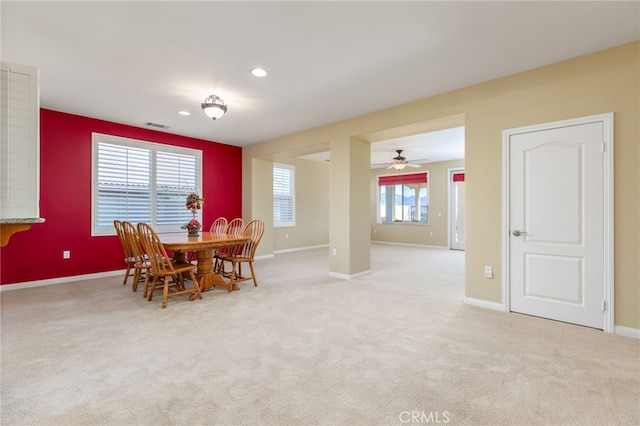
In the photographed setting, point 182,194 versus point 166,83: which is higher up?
point 166,83

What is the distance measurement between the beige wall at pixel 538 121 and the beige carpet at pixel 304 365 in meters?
0.52

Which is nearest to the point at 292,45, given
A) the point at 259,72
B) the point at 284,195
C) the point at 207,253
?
the point at 259,72

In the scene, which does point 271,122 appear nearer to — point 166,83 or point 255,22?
point 166,83

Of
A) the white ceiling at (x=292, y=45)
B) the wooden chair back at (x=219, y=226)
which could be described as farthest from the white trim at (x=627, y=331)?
the wooden chair back at (x=219, y=226)

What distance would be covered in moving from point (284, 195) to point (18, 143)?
6573mm

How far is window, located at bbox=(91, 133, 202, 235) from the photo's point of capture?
505 cm

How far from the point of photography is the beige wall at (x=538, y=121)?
2.63 meters

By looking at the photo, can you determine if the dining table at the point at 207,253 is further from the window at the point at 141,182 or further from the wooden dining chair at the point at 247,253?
the window at the point at 141,182

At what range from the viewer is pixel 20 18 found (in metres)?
2.30

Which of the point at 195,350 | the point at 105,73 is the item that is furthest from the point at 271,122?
the point at 195,350

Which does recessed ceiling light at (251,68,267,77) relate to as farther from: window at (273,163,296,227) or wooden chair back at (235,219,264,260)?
window at (273,163,296,227)

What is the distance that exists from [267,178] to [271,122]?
2227 mm

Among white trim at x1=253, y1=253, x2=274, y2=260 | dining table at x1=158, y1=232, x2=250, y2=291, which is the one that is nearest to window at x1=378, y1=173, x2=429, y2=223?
white trim at x1=253, y1=253, x2=274, y2=260

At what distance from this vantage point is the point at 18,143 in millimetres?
1615
